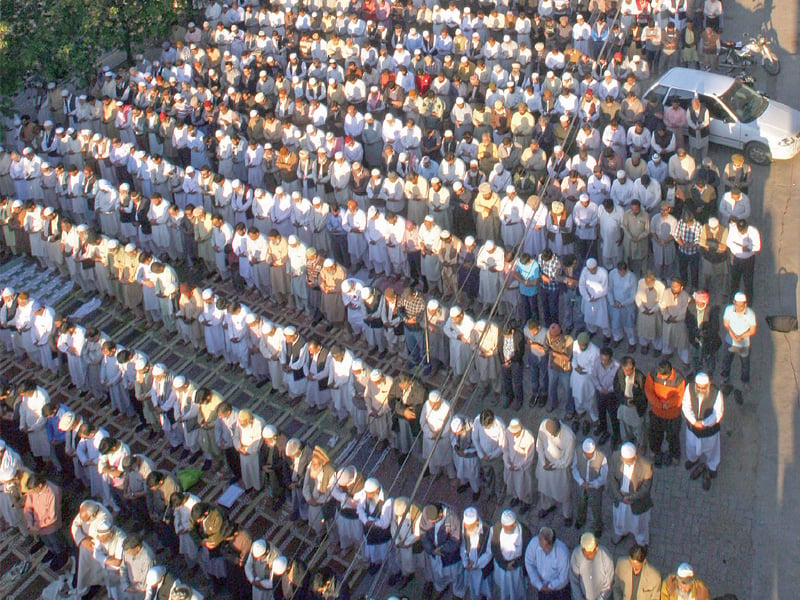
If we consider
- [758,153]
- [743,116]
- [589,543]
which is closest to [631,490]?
[589,543]

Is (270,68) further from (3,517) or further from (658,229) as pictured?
(3,517)

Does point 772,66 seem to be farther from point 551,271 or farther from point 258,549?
point 258,549

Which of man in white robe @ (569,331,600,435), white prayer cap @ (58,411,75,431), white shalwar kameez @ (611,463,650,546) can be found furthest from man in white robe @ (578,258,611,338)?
white prayer cap @ (58,411,75,431)

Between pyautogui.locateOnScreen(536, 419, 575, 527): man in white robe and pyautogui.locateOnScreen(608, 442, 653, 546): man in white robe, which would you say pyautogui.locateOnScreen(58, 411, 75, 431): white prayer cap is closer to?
pyautogui.locateOnScreen(536, 419, 575, 527): man in white robe

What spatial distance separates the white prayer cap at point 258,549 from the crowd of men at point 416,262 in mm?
118

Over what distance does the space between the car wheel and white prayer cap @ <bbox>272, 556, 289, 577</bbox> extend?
1073 cm

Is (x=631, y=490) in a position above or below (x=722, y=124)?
below

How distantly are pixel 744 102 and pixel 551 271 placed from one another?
5872mm

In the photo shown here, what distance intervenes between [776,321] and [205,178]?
9.19 metres

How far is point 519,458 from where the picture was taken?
33.3 feet

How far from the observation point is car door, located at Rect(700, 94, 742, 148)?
609 inches

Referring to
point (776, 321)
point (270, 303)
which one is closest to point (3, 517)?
point (270, 303)

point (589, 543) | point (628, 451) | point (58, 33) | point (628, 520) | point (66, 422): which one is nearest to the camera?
point (589, 543)

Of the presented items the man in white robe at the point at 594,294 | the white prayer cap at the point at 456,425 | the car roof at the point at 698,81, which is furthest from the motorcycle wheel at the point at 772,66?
the white prayer cap at the point at 456,425
